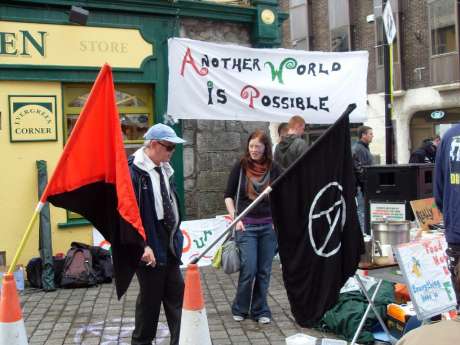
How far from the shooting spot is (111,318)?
559 centimetres

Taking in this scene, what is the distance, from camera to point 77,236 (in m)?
7.59

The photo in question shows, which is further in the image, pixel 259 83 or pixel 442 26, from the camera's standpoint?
pixel 442 26

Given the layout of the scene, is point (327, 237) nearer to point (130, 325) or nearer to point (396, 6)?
point (130, 325)

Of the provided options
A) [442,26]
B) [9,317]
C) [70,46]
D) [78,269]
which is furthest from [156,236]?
[442,26]

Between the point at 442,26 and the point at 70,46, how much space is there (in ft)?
62.1

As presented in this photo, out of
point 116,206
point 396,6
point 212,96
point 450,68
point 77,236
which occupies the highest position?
point 396,6

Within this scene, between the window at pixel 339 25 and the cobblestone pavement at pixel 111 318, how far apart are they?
71.2 ft

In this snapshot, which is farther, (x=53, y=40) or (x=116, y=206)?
(x=53, y=40)

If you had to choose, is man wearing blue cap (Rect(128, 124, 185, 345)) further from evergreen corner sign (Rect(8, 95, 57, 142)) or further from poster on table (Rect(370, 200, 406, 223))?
evergreen corner sign (Rect(8, 95, 57, 142))

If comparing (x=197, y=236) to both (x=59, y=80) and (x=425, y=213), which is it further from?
(x=425, y=213)

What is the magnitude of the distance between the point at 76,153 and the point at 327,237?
1663 mm

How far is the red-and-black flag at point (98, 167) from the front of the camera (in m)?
3.80

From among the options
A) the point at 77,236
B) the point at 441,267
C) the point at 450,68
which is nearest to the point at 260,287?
the point at 441,267

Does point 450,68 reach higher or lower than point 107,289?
higher
